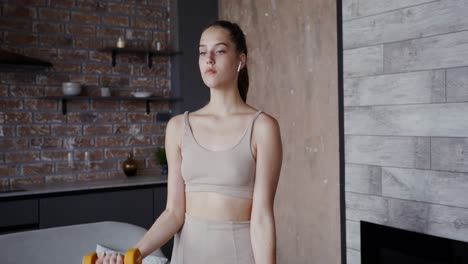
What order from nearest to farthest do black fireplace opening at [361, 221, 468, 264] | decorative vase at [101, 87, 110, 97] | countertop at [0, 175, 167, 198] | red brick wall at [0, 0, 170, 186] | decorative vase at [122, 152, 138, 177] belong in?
1. black fireplace opening at [361, 221, 468, 264]
2. countertop at [0, 175, 167, 198]
3. red brick wall at [0, 0, 170, 186]
4. decorative vase at [101, 87, 110, 97]
5. decorative vase at [122, 152, 138, 177]

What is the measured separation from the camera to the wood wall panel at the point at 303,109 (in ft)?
9.57

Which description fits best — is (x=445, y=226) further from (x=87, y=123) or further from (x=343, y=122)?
(x=87, y=123)

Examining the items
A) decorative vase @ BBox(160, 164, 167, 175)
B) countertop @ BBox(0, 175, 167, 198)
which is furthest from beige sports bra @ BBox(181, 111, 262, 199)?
decorative vase @ BBox(160, 164, 167, 175)

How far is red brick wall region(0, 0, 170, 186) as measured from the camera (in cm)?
344

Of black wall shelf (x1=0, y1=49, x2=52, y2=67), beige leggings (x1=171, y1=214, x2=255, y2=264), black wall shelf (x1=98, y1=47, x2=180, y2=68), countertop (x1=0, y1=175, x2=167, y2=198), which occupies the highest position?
black wall shelf (x1=98, y1=47, x2=180, y2=68)

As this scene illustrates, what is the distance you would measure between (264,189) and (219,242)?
18 centimetres

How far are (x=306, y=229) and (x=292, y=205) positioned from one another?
0.65ft

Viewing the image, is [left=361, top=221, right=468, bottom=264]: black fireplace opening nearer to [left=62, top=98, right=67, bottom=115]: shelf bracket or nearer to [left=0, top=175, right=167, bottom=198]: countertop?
[left=0, top=175, right=167, bottom=198]: countertop

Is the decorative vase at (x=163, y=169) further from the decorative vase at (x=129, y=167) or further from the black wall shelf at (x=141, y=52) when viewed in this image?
the black wall shelf at (x=141, y=52)

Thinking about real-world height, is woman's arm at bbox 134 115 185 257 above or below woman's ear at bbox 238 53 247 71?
below

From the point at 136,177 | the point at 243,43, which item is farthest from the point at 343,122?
the point at 136,177

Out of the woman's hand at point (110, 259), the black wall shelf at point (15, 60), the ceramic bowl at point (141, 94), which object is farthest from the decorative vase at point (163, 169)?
the woman's hand at point (110, 259)

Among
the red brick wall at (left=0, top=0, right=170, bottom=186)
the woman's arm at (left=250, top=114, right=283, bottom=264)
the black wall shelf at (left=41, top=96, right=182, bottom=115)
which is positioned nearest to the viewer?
the woman's arm at (left=250, top=114, right=283, bottom=264)

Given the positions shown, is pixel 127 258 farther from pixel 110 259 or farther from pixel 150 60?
pixel 150 60
